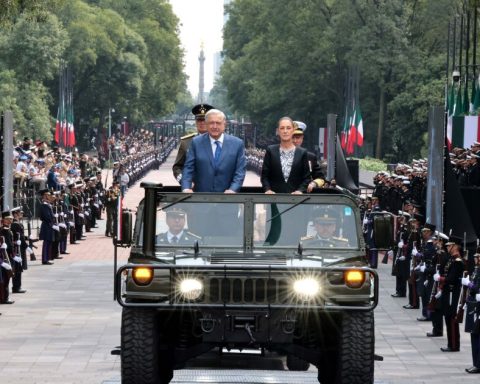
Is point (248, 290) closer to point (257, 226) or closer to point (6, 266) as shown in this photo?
point (257, 226)

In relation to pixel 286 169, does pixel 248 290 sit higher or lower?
lower

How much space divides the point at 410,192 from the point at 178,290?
2551 cm

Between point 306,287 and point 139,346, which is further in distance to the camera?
point 139,346

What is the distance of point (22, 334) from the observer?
23.6 metres

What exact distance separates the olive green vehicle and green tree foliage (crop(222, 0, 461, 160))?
62.3 meters

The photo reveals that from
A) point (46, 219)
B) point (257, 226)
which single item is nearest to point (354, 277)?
point (257, 226)

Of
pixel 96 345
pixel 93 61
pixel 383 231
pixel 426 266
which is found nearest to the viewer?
pixel 383 231

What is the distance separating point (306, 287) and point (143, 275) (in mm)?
1334

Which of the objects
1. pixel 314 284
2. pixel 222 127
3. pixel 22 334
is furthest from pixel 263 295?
pixel 22 334

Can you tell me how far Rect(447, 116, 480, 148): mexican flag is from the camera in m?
39.2

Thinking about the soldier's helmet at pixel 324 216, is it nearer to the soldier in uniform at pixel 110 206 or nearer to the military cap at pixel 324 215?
the military cap at pixel 324 215

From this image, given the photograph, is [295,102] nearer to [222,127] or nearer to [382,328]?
[382,328]

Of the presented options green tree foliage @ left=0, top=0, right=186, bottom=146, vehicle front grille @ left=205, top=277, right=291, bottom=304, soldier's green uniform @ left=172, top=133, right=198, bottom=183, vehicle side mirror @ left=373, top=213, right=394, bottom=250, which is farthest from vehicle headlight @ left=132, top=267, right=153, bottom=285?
green tree foliage @ left=0, top=0, right=186, bottom=146

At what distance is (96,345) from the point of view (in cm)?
2219
